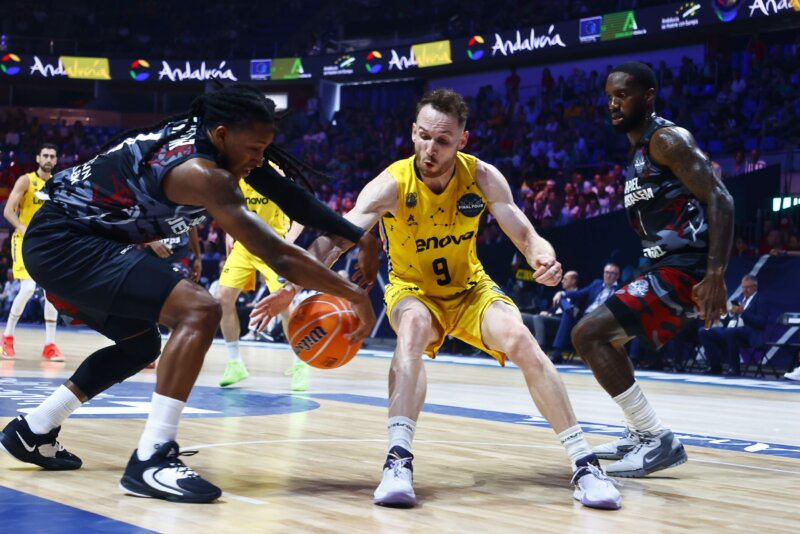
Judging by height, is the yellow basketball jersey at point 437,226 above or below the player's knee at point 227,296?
above

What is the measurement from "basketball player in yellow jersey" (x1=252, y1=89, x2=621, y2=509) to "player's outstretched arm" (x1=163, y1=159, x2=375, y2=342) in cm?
31

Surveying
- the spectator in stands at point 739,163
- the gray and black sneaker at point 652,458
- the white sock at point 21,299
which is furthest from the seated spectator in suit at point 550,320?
the gray and black sneaker at point 652,458

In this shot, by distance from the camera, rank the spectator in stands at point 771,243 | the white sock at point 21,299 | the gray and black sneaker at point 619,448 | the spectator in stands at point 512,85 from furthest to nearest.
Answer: the spectator in stands at point 512,85 < the spectator in stands at point 771,243 < the white sock at point 21,299 < the gray and black sneaker at point 619,448

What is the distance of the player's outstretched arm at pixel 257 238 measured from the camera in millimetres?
3668

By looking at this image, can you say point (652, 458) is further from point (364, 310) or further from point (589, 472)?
point (364, 310)

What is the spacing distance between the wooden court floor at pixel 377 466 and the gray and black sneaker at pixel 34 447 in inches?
2.5

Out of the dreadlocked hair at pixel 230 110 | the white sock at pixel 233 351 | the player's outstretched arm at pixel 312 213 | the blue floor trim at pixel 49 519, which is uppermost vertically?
the dreadlocked hair at pixel 230 110

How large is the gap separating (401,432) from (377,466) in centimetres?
85

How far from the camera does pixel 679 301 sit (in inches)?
187

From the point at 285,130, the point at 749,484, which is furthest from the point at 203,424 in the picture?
the point at 285,130

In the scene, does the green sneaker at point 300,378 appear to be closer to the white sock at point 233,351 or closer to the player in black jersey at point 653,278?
the white sock at point 233,351

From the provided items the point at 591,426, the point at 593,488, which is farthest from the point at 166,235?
the point at 591,426

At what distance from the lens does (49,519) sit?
3.27 metres

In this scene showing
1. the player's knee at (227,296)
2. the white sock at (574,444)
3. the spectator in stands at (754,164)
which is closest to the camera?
the white sock at (574,444)
